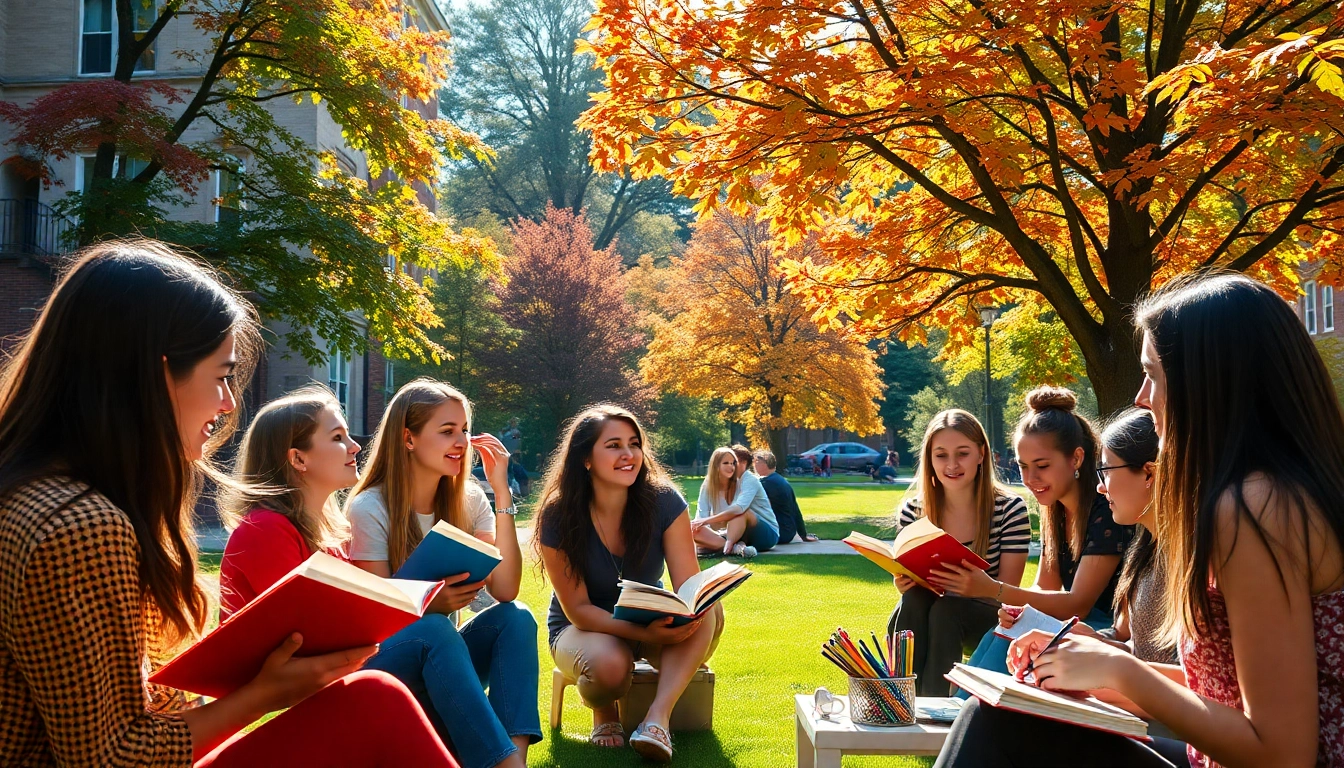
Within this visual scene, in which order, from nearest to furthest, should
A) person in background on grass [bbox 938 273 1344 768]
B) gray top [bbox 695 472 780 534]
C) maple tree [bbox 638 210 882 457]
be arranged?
1. person in background on grass [bbox 938 273 1344 768]
2. gray top [bbox 695 472 780 534]
3. maple tree [bbox 638 210 882 457]

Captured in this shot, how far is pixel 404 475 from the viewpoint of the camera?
14.6 feet

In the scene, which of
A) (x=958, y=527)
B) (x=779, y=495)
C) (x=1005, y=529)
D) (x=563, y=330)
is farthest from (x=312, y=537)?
(x=563, y=330)

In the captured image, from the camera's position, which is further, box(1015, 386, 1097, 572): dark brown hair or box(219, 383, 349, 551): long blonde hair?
box(1015, 386, 1097, 572): dark brown hair

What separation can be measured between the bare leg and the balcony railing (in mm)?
17779

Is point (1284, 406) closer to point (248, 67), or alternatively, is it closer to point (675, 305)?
point (248, 67)

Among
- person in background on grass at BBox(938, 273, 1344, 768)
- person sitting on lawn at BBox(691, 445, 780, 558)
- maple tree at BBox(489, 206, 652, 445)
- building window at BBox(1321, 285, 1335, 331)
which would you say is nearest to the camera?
person in background on grass at BBox(938, 273, 1344, 768)

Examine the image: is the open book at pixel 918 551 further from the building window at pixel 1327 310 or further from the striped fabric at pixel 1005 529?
the building window at pixel 1327 310

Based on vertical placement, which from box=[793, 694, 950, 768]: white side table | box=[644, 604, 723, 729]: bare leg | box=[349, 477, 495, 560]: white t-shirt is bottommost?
box=[644, 604, 723, 729]: bare leg

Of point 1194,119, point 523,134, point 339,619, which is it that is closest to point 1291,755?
point 339,619

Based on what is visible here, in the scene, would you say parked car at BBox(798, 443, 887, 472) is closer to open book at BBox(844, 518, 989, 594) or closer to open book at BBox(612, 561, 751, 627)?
open book at BBox(844, 518, 989, 594)

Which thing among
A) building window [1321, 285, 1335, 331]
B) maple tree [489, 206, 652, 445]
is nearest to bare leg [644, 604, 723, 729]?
maple tree [489, 206, 652, 445]

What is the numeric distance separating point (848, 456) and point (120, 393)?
4160 centimetres

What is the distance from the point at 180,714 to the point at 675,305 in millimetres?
28373

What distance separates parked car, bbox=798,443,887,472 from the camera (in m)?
41.9
